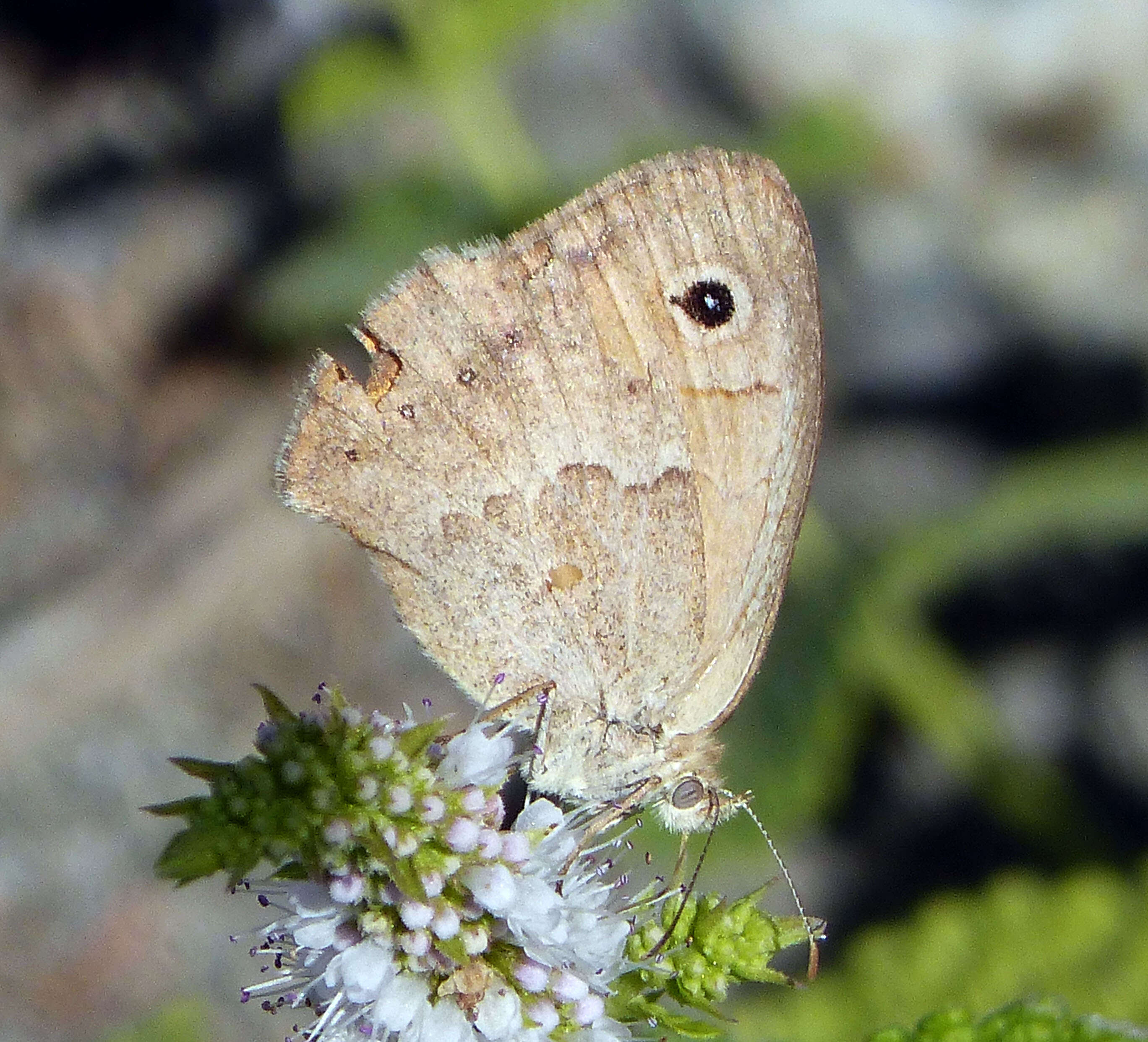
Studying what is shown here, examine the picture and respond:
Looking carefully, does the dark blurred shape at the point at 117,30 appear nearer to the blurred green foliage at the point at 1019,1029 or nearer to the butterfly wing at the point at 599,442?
the butterfly wing at the point at 599,442

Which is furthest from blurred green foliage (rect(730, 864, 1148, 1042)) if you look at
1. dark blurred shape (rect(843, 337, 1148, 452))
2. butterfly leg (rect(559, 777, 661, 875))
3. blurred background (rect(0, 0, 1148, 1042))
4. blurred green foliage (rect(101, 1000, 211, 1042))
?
dark blurred shape (rect(843, 337, 1148, 452))

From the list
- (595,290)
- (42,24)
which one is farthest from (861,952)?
(42,24)

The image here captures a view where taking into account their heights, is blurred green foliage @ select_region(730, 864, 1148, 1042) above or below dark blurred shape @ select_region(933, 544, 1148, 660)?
below

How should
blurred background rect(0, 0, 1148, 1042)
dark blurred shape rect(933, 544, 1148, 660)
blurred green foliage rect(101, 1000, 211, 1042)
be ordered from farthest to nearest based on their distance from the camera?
dark blurred shape rect(933, 544, 1148, 660) < blurred green foliage rect(101, 1000, 211, 1042) < blurred background rect(0, 0, 1148, 1042)

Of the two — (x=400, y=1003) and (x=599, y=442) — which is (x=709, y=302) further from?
(x=400, y=1003)

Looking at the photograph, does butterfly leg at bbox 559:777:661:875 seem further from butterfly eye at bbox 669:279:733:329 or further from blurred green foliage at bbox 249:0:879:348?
blurred green foliage at bbox 249:0:879:348

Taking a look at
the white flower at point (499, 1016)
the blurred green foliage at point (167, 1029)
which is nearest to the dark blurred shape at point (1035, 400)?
the blurred green foliage at point (167, 1029)

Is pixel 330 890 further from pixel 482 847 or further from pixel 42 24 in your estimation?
pixel 42 24
